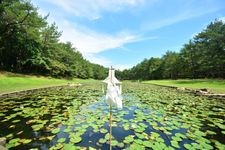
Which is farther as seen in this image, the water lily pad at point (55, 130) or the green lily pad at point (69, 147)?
the water lily pad at point (55, 130)

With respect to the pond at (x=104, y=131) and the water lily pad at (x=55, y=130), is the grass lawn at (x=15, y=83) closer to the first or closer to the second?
the pond at (x=104, y=131)

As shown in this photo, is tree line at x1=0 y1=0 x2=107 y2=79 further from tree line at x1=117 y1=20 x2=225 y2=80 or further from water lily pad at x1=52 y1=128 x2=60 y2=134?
tree line at x1=117 y1=20 x2=225 y2=80

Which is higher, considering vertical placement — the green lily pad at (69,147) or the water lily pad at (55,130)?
the water lily pad at (55,130)

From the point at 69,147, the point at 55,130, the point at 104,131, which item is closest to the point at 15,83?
the point at 55,130

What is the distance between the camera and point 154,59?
93.9m

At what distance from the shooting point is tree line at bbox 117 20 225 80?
3809 cm

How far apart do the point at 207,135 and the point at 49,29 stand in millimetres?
43351

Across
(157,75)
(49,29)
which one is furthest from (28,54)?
(157,75)

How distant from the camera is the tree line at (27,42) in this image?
2798cm

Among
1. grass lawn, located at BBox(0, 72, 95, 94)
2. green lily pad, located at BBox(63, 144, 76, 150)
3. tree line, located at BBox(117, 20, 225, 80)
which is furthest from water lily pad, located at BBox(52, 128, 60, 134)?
tree line, located at BBox(117, 20, 225, 80)

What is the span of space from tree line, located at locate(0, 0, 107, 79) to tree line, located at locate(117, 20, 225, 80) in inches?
1240

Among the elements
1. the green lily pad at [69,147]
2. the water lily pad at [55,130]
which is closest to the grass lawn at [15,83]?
the water lily pad at [55,130]

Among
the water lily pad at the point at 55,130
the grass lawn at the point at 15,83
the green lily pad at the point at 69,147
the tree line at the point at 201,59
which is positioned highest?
the tree line at the point at 201,59

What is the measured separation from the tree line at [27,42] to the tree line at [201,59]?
31496mm
